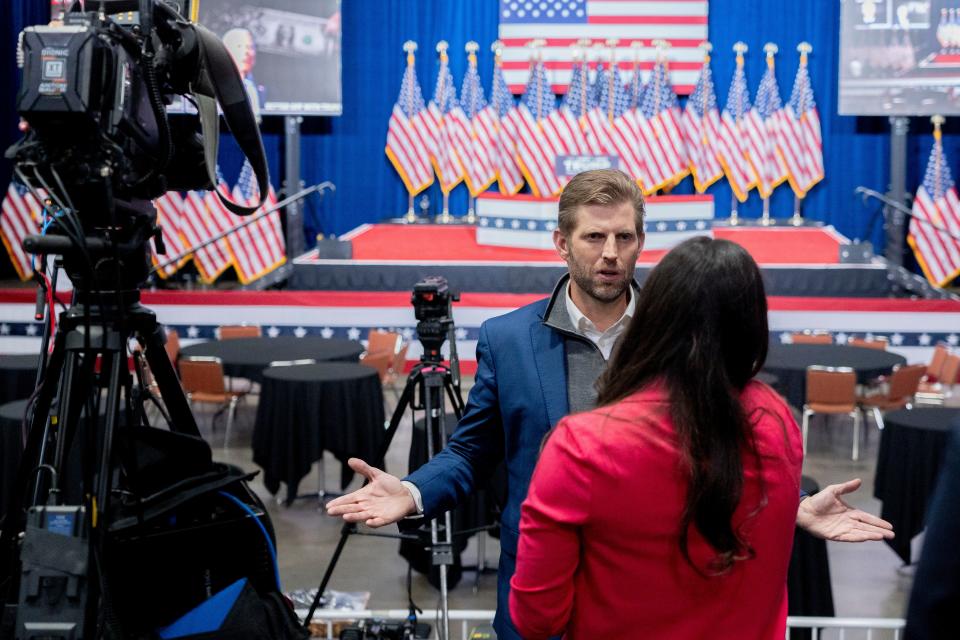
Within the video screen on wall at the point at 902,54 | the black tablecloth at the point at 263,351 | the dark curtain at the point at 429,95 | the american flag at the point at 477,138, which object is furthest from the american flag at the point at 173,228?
the video screen on wall at the point at 902,54

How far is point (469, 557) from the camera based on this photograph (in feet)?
18.9

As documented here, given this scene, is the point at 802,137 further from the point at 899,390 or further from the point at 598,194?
the point at 598,194

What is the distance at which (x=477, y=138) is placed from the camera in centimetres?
1422

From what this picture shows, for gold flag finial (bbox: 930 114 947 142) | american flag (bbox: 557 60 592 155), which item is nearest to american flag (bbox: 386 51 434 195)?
american flag (bbox: 557 60 592 155)

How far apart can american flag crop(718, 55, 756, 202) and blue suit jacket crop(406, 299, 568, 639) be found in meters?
12.3

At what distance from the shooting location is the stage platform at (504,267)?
36.7ft

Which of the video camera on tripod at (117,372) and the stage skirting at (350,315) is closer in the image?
the video camera on tripod at (117,372)

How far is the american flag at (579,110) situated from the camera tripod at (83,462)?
11.0 meters

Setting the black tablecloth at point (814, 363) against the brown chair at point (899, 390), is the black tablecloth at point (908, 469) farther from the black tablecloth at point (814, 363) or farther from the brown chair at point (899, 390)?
the brown chair at point (899, 390)

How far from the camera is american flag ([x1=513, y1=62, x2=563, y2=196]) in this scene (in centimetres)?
1314

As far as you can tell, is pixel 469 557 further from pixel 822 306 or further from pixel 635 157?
pixel 635 157

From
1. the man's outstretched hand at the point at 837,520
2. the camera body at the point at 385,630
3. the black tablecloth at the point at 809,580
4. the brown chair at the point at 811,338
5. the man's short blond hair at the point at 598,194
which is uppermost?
the man's short blond hair at the point at 598,194

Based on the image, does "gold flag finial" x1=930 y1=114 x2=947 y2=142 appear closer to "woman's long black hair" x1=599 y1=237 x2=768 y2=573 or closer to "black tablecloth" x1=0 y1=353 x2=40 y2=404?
"black tablecloth" x1=0 y1=353 x2=40 y2=404

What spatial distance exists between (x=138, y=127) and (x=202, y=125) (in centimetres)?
19
